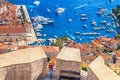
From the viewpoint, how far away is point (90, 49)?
33531mm

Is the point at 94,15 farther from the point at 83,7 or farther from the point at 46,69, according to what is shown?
the point at 46,69

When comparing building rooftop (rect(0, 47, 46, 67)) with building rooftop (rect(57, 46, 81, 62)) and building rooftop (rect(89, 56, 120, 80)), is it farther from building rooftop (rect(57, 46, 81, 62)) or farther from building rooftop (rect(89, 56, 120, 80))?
building rooftop (rect(89, 56, 120, 80))

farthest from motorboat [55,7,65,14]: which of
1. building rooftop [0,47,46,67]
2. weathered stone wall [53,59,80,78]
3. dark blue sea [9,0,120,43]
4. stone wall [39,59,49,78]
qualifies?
weathered stone wall [53,59,80,78]

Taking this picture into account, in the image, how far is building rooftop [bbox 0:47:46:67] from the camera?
29.3ft

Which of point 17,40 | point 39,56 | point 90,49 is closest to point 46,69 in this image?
point 39,56

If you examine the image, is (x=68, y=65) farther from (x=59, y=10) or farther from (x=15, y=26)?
(x=59, y=10)

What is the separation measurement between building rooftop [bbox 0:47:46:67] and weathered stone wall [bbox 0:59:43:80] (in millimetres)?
87

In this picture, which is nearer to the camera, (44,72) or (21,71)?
(21,71)

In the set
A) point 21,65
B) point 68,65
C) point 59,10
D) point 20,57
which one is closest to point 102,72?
point 68,65

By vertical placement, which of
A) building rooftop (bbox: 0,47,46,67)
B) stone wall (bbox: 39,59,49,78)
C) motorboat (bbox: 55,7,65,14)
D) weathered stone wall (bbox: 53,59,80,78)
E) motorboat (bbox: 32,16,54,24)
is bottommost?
stone wall (bbox: 39,59,49,78)

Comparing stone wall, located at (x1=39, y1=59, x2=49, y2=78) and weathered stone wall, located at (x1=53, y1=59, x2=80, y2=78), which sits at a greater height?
weathered stone wall, located at (x1=53, y1=59, x2=80, y2=78)

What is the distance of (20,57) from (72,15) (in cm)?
4274

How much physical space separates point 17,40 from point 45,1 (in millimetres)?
21724

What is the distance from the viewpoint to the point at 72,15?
5166 cm
